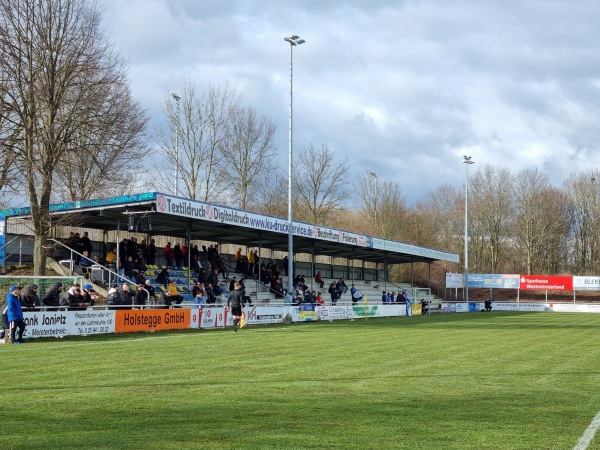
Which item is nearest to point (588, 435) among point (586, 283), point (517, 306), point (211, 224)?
point (211, 224)

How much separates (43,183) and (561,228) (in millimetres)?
66403

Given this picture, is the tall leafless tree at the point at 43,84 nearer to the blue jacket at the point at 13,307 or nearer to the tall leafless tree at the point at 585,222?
the blue jacket at the point at 13,307

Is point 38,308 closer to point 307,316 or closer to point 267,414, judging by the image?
point 267,414

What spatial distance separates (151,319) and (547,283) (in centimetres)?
5215

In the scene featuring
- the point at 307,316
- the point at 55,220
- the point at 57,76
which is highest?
the point at 57,76

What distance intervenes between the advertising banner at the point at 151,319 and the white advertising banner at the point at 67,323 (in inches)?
20.8

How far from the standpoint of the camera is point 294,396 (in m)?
10.7

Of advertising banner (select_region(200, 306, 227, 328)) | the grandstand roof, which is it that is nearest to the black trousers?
advertising banner (select_region(200, 306, 227, 328))

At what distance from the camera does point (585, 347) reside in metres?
21.0

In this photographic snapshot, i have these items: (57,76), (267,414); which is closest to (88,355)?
(267,414)

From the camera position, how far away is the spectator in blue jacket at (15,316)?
19250mm

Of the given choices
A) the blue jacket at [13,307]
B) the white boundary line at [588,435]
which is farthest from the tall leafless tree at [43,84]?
the white boundary line at [588,435]

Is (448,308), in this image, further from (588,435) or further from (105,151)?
(588,435)

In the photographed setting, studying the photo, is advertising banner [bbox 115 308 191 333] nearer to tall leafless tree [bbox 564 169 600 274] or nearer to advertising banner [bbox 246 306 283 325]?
advertising banner [bbox 246 306 283 325]
